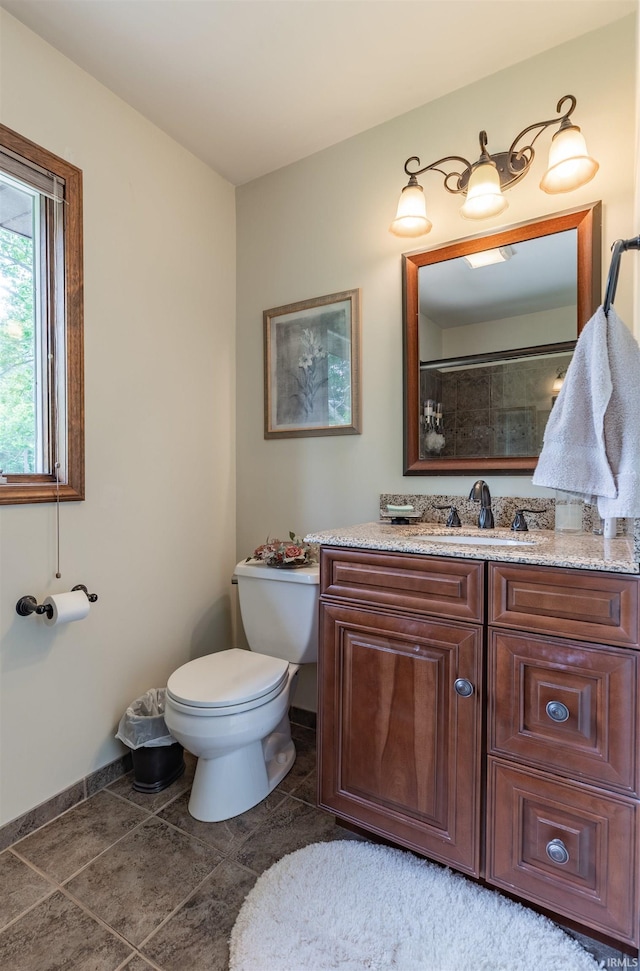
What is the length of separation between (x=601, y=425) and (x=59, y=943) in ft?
5.76

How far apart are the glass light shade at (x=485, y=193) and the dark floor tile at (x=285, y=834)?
205 centimetres

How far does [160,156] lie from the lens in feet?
6.38

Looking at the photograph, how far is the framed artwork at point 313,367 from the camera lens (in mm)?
1979

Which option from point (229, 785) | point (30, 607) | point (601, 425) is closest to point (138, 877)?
point (229, 785)

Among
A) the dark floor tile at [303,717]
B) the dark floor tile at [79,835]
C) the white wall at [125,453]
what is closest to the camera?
the dark floor tile at [79,835]

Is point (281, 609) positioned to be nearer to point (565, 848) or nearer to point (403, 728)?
point (403, 728)

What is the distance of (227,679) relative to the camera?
158 cm

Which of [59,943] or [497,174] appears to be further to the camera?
[497,174]

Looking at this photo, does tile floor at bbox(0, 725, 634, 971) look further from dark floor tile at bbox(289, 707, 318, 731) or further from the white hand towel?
the white hand towel

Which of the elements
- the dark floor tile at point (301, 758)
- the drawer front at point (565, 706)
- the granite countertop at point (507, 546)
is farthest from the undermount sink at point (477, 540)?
the dark floor tile at point (301, 758)

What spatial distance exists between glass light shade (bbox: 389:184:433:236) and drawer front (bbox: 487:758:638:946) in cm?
169

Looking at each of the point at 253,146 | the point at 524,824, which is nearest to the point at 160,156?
the point at 253,146

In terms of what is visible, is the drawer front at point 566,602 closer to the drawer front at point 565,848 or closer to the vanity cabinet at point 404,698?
the vanity cabinet at point 404,698

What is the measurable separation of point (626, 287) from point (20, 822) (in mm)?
2512
